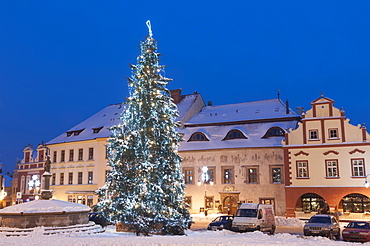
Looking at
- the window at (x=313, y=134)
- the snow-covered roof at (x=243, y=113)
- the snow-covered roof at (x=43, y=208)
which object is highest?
the snow-covered roof at (x=243, y=113)

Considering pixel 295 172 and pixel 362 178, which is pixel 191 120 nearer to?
pixel 295 172

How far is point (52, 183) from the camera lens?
5394 cm

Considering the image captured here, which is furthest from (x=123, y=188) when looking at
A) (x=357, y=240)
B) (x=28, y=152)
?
(x=28, y=152)

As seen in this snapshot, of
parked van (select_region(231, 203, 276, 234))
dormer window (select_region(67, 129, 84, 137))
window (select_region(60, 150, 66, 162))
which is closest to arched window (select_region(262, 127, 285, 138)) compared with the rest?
parked van (select_region(231, 203, 276, 234))

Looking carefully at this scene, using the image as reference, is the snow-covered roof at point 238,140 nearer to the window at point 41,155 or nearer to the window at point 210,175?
the window at point 210,175

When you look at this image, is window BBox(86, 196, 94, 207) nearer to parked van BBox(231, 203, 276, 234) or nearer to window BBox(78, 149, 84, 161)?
window BBox(78, 149, 84, 161)

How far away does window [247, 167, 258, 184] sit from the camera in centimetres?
4028

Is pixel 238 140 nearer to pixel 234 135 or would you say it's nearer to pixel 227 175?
pixel 234 135

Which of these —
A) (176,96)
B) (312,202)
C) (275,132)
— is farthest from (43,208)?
(176,96)

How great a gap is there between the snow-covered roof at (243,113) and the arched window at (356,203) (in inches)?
392

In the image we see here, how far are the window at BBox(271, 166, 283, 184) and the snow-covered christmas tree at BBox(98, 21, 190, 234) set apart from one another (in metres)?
17.1

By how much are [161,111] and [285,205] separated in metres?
19.5

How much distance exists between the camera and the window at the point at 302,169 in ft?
124

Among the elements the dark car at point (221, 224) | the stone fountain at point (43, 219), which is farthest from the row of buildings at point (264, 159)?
the stone fountain at point (43, 219)
